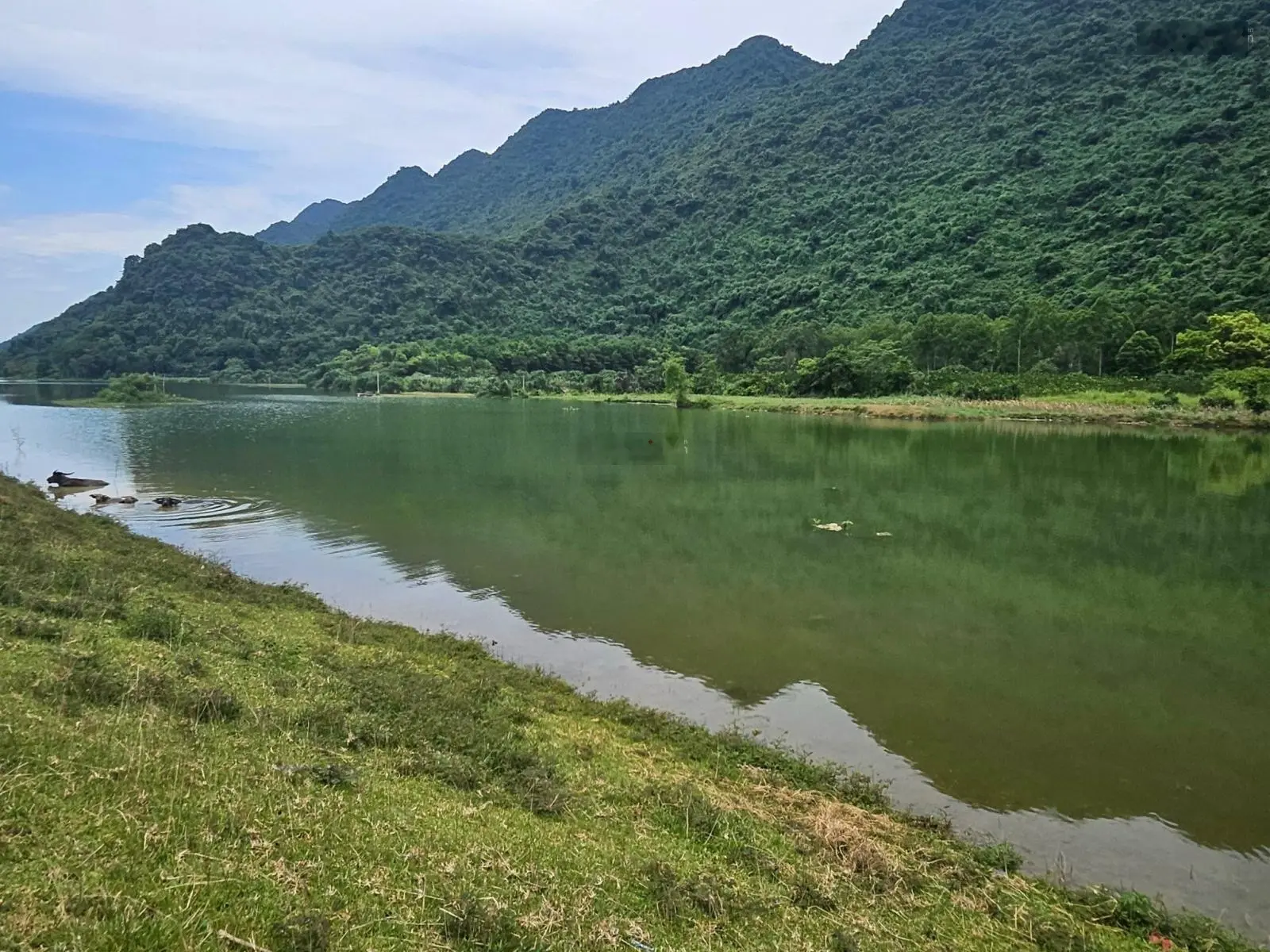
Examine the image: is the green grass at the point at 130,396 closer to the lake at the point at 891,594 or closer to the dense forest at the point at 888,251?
the lake at the point at 891,594

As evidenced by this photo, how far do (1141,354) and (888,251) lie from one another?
67670 mm

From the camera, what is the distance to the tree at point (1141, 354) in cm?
6931

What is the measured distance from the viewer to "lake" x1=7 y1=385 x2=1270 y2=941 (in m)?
9.30

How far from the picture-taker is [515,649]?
44.4 feet

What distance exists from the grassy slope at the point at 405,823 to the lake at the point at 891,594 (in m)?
1.84

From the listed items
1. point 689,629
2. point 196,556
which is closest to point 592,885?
point 689,629

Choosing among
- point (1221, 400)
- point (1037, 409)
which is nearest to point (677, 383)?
point (1037, 409)

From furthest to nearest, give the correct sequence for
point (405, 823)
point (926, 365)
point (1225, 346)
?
point (926, 365)
point (1225, 346)
point (405, 823)

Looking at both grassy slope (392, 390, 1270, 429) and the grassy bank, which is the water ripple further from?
grassy slope (392, 390, 1270, 429)

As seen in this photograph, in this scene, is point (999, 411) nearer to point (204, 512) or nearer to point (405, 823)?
point (204, 512)

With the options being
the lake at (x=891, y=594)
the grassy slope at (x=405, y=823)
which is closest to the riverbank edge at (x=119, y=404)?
the lake at (x=891, y=594)

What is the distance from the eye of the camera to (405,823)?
5637 mm

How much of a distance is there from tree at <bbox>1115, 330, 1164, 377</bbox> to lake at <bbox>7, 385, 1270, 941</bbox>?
33211 mm

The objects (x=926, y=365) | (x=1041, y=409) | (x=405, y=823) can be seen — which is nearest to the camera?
(x=405, y=823)
